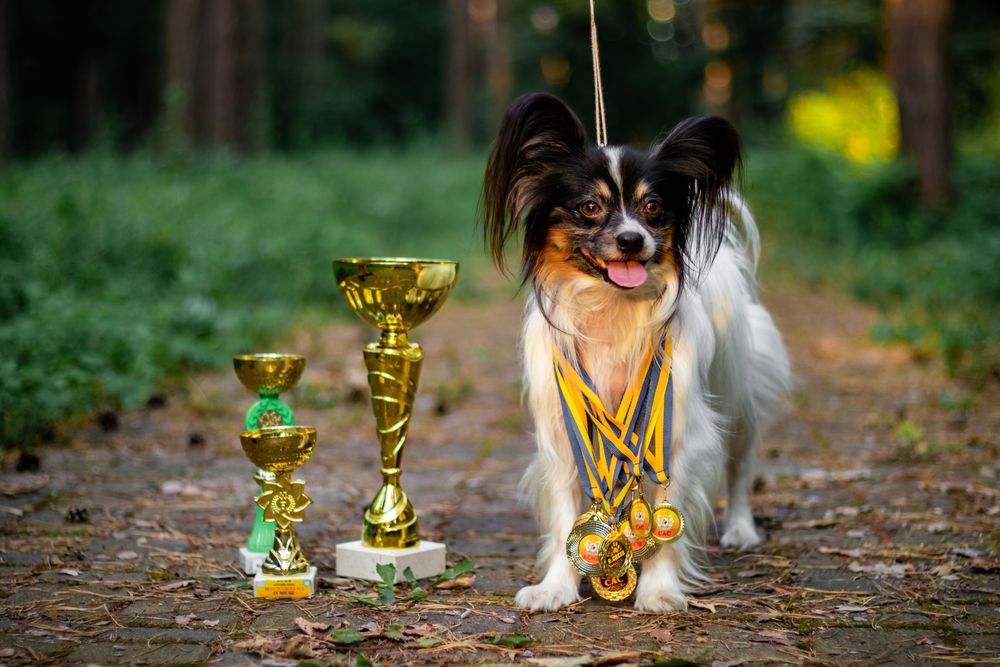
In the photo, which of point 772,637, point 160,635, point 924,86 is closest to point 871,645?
point 772,637

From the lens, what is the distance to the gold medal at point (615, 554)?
3.08 m

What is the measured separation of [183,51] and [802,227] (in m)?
8.95

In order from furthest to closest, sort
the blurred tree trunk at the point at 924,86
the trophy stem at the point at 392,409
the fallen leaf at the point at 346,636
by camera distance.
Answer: the blurred tree trunk at the point at 924,86 < the trophy stem at the point at 392,409 < the fallen leaf at the point at 346,636

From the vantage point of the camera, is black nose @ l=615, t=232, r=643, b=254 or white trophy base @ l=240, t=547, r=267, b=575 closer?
black nose @ l=615, t=232, r=643, b=254

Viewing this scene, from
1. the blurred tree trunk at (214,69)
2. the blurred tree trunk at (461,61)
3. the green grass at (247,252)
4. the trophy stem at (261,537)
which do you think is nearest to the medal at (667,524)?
the trophy stem at (261,537)

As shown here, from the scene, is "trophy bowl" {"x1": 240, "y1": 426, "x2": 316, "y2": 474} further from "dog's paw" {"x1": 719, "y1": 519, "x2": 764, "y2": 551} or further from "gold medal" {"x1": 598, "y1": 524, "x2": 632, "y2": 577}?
"dog's paw" {"x1": 719, "y1": 519, "x2": 764, "y2": 551}

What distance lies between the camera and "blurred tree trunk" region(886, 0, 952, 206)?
11.4 m

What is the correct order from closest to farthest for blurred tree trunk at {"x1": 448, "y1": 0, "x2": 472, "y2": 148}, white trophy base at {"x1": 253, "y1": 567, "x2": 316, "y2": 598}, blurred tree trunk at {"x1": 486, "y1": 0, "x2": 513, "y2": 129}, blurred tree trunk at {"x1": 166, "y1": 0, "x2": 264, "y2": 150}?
1. white trophy base at {"x1": 253, "y1": 567, "x2": 316, "y2": 598}
2. blurred tree trunk at {"x1": 166, "y1": 0, "x2": 264, "y2": 150}
3. blurred tree trunk at {"x1": 448, "y1": 0, "x2": 472, "y2": 148}
4. blurred tree trunk at {"x1": 486, "y1": 0, "x2": 513, "y2": 129}

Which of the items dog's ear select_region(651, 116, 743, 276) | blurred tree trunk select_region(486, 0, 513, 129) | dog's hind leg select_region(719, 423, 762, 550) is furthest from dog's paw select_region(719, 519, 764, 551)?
blurred tree trunk select_region(486, 0, 513, 129)

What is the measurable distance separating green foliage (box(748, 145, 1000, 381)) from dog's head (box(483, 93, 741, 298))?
3900mm

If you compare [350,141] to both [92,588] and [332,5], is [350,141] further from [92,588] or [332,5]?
[92,588]

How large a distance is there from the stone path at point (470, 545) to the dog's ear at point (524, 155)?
109 cm

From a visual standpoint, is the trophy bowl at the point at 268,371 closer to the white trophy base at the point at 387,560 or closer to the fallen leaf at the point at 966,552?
the white trophy base at the point at 387,560

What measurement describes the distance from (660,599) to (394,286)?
1231 mm
